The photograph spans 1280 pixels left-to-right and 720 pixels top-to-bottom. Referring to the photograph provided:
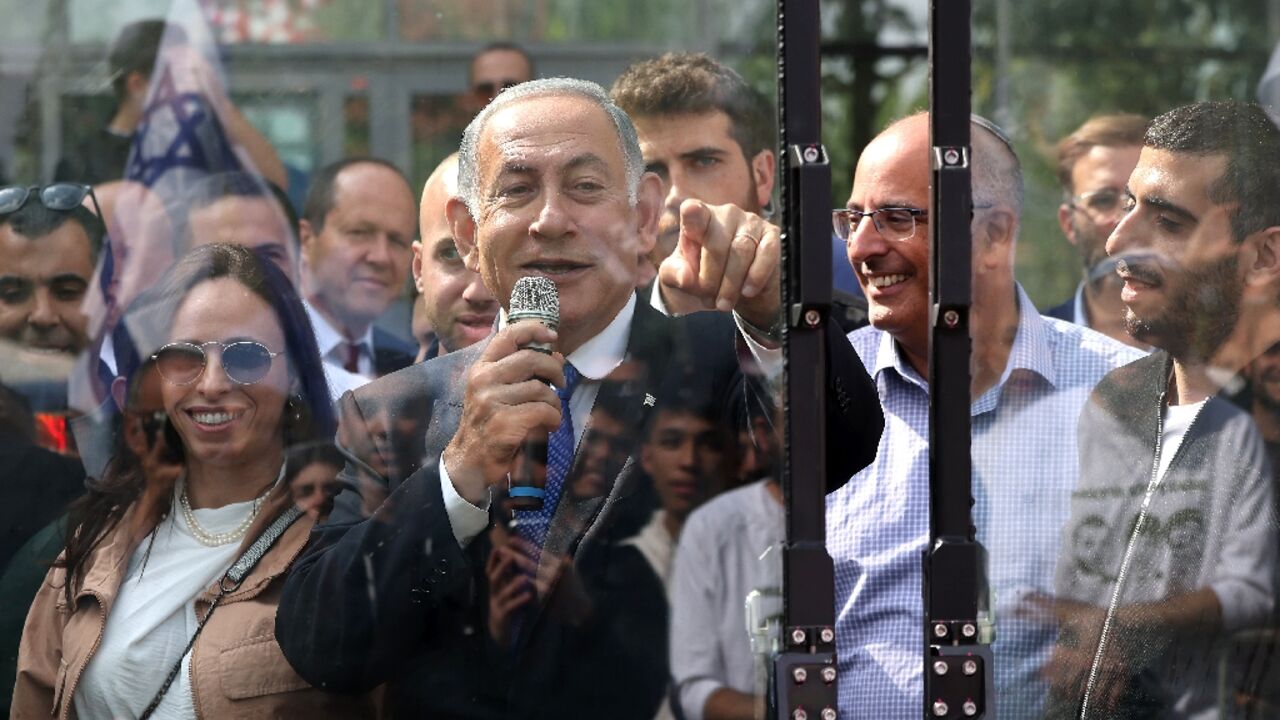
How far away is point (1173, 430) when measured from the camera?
229 cm

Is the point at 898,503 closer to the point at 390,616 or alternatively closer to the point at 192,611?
the point at 390,616

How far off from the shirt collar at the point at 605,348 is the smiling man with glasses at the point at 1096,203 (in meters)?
0.62

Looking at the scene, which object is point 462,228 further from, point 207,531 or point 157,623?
point 157,623

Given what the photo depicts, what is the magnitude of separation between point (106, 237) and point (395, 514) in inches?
21.6

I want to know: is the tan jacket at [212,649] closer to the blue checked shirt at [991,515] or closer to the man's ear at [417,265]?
the man's ear at [417,265]

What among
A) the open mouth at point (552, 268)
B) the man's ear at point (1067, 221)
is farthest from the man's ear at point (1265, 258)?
the open mouth at point (552, 268)

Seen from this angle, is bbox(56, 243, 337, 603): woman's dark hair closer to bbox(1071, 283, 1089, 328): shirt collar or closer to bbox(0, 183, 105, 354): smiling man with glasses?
bbox(0, 183, 105, 354): smiling man with glasses

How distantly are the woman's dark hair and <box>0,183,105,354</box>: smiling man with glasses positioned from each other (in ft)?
0.28

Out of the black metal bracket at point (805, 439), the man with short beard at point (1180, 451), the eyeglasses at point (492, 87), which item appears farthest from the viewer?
the man with short beard at point (1180, 451)

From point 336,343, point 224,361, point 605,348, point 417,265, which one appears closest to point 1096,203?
point 605,348

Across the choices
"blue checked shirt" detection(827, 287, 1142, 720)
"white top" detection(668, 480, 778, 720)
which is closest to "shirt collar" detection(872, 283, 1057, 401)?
"blue checked shirt" detection(827, 287, 1142, 720)

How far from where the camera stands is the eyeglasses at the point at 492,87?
2.13 metres

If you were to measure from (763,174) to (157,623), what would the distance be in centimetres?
102

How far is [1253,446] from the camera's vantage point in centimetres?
228
